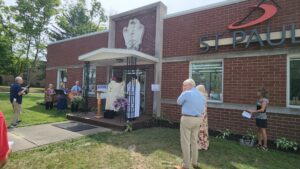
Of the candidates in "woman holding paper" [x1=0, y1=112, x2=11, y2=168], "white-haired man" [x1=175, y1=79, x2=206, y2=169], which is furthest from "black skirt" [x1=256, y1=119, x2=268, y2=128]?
"woman holding paper" [x1=0, y1=112, x2=11, y2=168]

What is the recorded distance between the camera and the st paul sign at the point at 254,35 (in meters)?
6.26

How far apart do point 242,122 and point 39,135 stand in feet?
22.4

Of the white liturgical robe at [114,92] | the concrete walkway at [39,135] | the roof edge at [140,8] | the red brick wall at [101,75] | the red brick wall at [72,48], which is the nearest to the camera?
the concrete walkway at [39,135]

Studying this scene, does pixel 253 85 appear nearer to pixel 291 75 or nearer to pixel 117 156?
pixel 291 75

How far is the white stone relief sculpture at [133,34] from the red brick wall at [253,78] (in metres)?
4.57

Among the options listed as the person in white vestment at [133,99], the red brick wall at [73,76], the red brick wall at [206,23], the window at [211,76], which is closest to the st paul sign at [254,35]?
the red brick wall at [206,23]

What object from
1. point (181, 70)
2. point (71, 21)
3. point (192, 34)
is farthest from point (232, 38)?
point (71, 21)

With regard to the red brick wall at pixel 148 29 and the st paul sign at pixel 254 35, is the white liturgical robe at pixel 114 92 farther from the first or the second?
the st paul sign at pixel 254 35

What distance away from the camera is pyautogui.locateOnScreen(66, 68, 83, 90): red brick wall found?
13.3 metres

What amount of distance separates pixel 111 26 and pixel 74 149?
789 centimetres

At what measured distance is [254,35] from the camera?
681 cm

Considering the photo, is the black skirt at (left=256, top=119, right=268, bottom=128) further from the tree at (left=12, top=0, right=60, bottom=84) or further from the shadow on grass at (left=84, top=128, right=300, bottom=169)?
the tree at (left=12, top=0, right=60, bottom=84)

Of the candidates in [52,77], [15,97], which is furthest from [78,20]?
[15,97]

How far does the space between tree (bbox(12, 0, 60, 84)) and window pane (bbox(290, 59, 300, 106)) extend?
2563 centimetres
